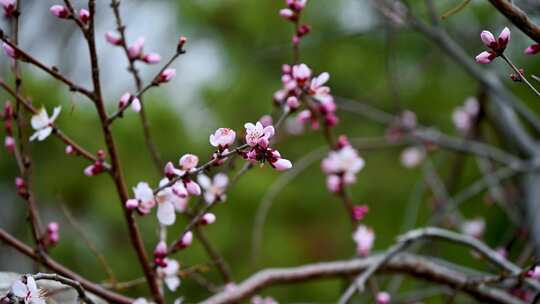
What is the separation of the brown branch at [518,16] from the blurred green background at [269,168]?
2088 mm

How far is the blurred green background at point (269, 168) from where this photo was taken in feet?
9.71

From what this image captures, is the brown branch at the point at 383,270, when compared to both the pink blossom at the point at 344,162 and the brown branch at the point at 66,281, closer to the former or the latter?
the pink blossom at the point at 344,162

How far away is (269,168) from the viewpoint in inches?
127

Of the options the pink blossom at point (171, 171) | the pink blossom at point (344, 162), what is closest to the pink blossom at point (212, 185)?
the pink blossom at point (344, 162)

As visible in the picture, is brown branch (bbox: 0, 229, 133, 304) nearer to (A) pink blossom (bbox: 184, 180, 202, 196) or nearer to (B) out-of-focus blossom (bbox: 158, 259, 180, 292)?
(B) out-of-focus blossom (bbox: 158, 259, 180, 292)

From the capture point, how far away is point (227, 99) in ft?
11.0

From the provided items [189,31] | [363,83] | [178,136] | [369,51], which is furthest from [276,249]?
[189,31]

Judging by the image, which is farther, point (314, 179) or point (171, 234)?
point (314, 179)

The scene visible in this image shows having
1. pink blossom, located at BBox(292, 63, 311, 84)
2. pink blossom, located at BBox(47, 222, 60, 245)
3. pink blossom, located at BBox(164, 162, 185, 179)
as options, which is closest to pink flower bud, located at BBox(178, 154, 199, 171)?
pink blossom, located at BBox(164, 162, 185, 179)

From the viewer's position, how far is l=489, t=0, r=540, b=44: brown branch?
29.1 inches

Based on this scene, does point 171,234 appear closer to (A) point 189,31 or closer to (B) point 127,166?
(B) point 127,166

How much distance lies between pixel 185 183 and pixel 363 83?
105 inches

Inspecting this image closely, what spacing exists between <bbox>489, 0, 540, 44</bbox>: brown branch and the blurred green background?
209cm

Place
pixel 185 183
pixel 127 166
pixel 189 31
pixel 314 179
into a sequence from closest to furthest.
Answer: pixel 185 183 < pixel 127 166 < pixel 314 179 < pixel 189 31
